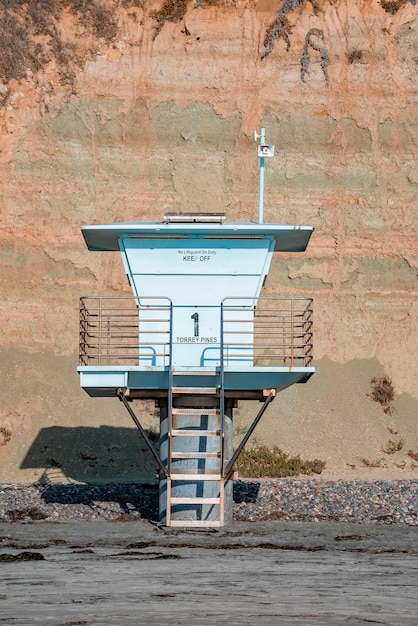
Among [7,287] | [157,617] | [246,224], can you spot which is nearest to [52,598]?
[157,617]

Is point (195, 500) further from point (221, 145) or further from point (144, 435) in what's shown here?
point (221, 145)

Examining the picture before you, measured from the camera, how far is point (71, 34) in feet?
146

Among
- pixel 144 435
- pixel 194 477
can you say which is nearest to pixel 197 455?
pixel 194 477

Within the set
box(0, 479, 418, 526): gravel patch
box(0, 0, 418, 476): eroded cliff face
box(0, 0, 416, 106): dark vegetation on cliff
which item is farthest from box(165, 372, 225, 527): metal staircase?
box(0, 0, 416, 106): dark vegetation on cliff

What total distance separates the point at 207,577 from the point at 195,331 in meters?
8.15

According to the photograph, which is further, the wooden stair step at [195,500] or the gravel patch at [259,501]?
the gravel patch at [259,501]

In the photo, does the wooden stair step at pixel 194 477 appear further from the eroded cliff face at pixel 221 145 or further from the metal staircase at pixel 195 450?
the eroded cliff face at pixel 221 145

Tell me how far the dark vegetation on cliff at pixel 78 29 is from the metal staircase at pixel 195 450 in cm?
2588

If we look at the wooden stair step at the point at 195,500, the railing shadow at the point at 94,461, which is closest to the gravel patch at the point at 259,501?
the railing shadow at the point at 94,461

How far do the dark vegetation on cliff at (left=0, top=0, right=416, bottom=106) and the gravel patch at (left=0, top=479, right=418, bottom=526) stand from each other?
20.9m

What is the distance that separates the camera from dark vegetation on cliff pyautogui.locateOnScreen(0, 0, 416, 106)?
143 ft

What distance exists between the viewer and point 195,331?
20734mm

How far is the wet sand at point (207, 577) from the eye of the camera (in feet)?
35.3

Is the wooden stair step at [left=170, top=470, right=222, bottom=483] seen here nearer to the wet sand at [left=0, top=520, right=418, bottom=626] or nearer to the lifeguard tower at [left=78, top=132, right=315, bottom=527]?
the lifeguard tower at [left=78, top=132, right=315, bottom=527]
